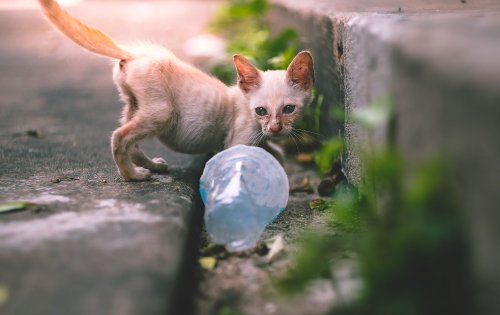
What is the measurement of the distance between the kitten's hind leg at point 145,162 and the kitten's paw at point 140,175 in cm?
9

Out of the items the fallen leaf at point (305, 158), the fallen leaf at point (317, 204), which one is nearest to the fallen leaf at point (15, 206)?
the fallen leaf at point (317, 204)

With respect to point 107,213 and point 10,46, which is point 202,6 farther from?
point 107,213

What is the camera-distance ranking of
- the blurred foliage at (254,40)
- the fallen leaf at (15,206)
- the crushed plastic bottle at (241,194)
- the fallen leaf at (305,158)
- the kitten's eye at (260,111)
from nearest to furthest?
the fallen leaf at (15,206) < the crushed plastic bottle at (241,194) < the kitten's eye at (260,111) < the fallen leaf at (305,158) < the blurred foliage at (254,40)

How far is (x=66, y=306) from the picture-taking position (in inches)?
57.5

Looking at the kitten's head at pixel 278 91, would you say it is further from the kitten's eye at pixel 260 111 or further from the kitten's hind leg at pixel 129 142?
the kitten's hind leg at pixel 129 142

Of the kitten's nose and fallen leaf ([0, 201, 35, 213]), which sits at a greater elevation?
the kitten's nose

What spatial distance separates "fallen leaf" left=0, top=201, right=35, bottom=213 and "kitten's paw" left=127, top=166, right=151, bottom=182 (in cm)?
55

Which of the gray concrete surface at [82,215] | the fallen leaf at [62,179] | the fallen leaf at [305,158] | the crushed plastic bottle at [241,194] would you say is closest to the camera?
the gray concrete surface at [82,215]

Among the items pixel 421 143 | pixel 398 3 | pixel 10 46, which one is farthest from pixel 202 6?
pixel 421 143

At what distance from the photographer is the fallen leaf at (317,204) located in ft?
8.43

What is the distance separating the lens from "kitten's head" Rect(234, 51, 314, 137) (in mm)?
2668

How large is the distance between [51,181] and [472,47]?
1.86 meters

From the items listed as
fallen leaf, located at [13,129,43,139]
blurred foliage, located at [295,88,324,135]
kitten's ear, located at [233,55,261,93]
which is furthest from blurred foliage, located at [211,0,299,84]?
fallen leaf, located at [13,129,43,139]

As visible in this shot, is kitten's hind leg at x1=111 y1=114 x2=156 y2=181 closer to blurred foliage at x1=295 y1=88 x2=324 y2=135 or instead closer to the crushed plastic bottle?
the crushed plastic bottle
